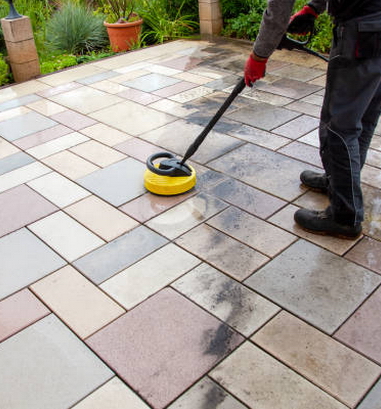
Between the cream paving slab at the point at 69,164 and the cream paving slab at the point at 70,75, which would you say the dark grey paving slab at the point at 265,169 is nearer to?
the cream paving slab at the point at 69,164

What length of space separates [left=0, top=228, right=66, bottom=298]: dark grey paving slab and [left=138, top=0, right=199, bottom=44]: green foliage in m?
4.40

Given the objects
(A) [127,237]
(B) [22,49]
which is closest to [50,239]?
(A) [127,237]

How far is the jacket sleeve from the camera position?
2.14m

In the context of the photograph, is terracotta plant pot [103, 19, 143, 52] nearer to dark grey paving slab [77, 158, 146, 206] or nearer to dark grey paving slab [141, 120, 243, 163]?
dark grey paving slab [141, 120, 243, 163]

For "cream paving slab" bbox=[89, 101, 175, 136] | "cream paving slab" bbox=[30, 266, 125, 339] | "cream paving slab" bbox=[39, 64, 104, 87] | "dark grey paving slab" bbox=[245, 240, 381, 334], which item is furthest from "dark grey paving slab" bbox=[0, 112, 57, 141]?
"dark grey paving slab" bbox=[245, 240, 381, 334]

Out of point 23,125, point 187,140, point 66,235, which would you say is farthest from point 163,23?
point 66,235

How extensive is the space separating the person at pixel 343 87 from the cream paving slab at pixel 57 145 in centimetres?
179

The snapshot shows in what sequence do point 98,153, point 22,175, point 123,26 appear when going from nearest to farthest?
point 22,175 < point 98,153 < point 123,26

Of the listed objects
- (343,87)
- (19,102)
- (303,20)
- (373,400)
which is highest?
(303,20)

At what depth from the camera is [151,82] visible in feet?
16.4

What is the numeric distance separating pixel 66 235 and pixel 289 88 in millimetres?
2795

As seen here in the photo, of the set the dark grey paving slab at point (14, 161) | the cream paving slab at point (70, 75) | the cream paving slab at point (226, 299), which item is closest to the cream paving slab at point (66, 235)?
the cream paving slab at point (226, 299)

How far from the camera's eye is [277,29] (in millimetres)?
2236

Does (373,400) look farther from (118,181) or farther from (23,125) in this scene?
(23,125)
